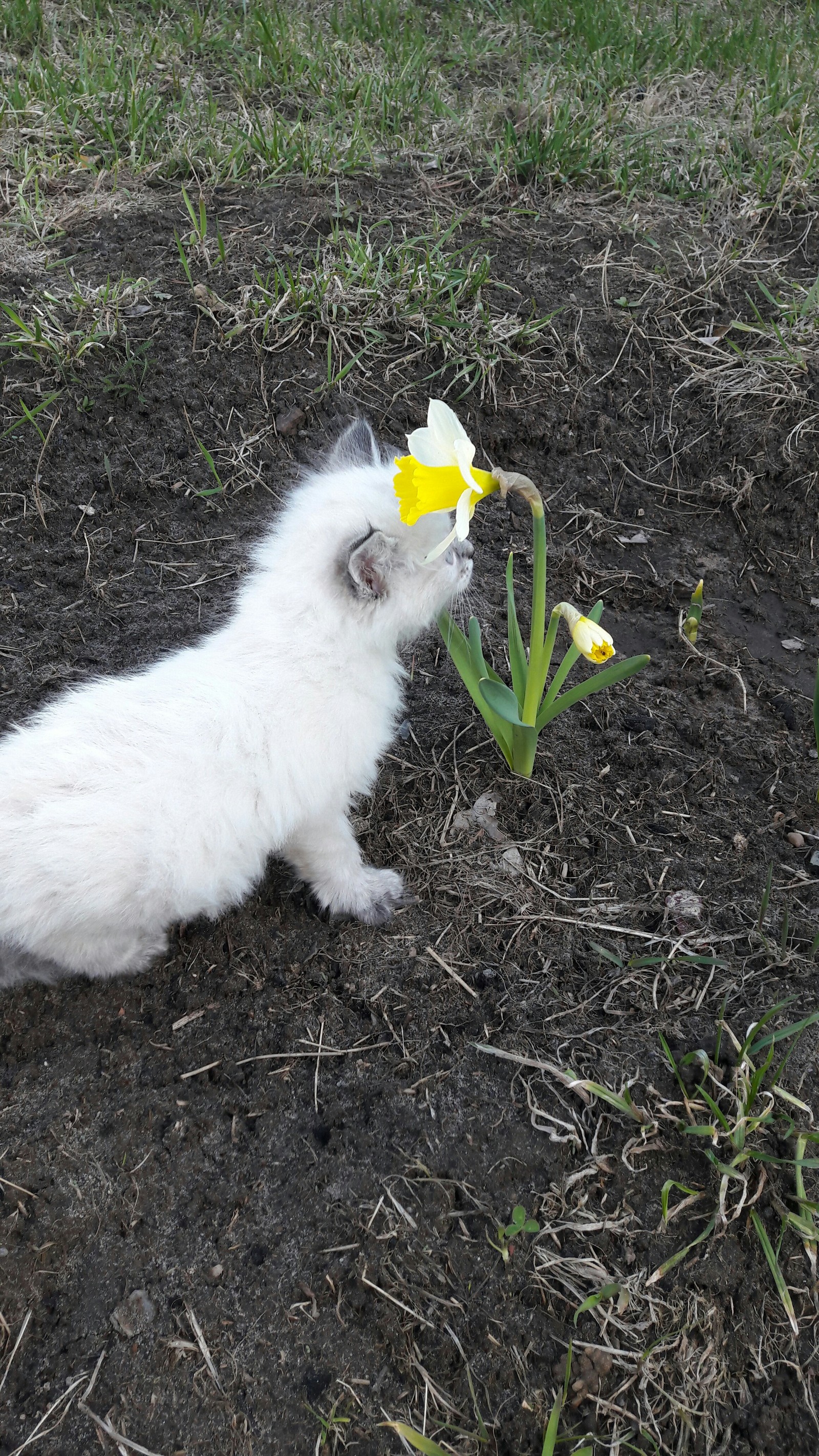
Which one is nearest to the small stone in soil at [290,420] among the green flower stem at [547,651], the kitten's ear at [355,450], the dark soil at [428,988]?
the dark soil at [428,988]

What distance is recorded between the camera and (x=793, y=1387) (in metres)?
1.81

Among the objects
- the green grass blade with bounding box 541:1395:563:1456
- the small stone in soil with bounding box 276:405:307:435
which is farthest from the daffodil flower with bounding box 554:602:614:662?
the small stone in soil with bounding box 276:405:307:435

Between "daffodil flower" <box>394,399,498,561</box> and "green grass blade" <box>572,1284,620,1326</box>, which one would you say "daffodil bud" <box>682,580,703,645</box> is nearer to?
"daffodil flower" <box>394,399,498,561</box>

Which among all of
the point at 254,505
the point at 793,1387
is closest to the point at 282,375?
the point at 254,505

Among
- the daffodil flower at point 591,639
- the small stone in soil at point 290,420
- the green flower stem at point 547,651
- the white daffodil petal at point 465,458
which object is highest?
the white daffodil petal at point 465,458

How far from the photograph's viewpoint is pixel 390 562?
2.38 meters

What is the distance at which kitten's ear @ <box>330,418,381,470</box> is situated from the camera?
2.76 meters

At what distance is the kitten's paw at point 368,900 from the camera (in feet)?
8.57

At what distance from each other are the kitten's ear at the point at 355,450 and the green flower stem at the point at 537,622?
0.56 meters

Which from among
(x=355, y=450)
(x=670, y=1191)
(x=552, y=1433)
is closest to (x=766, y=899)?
(x=670, y=1191)

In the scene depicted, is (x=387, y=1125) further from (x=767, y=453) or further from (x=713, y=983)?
(x=767, y=453)

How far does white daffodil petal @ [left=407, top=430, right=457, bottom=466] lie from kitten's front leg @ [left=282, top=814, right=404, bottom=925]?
1.04 metres

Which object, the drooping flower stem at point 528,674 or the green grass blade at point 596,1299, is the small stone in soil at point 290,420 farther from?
the green grass blade at point 596,1299

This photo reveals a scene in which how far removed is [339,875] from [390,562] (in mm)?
907
